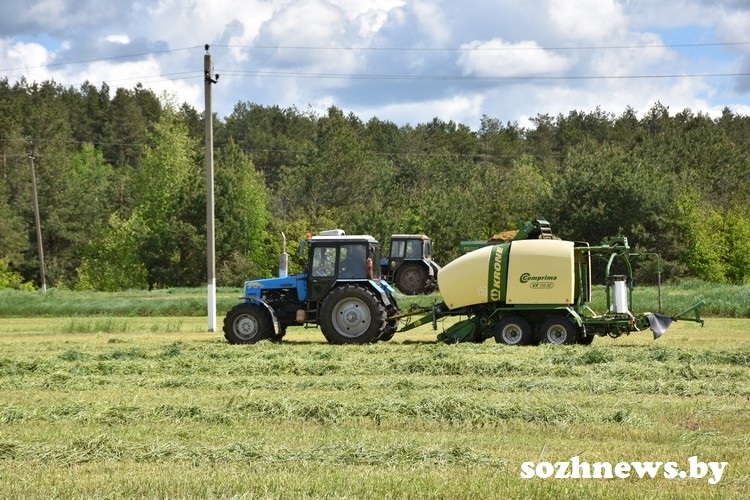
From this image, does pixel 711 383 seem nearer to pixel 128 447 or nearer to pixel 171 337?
pixel 128 447

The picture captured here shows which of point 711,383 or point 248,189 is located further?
point 248,189

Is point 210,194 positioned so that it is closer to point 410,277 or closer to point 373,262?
Result: point 373,262

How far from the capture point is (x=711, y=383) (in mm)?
14672

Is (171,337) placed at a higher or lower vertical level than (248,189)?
lower

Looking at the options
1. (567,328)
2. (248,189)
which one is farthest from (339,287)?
(248,189)

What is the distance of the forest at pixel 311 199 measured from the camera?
55750mm

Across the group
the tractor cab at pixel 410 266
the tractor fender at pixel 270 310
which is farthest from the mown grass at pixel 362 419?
the tractor cab at pixel 410 266

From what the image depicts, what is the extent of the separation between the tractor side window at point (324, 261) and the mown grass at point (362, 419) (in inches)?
89.6

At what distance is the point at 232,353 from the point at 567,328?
6.60 meters

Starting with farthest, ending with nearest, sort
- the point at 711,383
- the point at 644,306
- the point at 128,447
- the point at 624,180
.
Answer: the point at 624,180
the point at 644,306
the point at 711,383
the point at 128,447

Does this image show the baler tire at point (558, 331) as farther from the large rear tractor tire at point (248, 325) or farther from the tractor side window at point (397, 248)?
the tractor side window at point (397, 248)

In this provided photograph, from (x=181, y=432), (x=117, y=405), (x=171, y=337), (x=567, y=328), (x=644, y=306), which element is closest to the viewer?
(x=181, y=432)

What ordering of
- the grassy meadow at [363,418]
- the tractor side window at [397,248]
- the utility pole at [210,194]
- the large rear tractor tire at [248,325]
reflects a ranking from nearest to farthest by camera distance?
the grassy meadow at [363,418] → the large rear tractor tire at [248,325] → the utility pole at [210,194] → the tractor side window at [397,248]

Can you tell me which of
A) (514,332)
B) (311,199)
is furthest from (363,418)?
(311,199)
